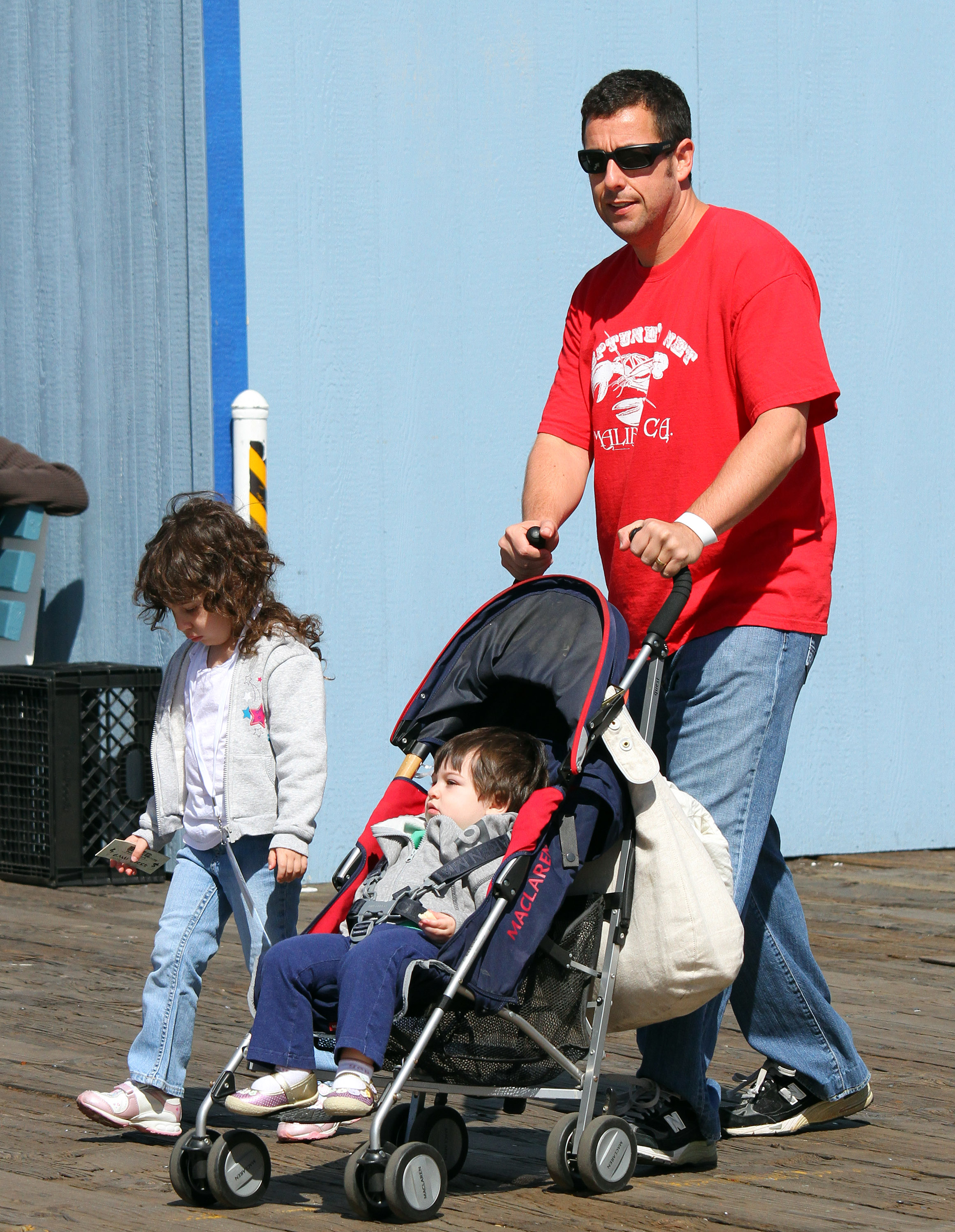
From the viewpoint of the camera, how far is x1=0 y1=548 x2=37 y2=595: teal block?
29.8 ft

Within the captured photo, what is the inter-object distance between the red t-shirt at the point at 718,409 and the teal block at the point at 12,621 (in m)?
5.20

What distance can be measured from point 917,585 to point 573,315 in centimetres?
545

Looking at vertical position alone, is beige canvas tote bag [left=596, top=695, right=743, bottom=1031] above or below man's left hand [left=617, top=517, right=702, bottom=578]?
below

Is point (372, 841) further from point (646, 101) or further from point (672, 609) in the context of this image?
point (646, 101)

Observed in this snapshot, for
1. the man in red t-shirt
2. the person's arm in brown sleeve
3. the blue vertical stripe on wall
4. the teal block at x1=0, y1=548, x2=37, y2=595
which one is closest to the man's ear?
the man in red t-shirt

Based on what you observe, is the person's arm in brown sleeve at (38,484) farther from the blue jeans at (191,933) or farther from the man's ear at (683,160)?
the man's ear at (683,160)

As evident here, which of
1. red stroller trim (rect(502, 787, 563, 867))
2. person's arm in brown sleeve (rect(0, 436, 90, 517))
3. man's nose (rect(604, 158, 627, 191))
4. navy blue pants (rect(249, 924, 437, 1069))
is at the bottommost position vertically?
navy blue pants (rect(249, 924, 437, 1069))

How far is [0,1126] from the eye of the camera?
4582 mm

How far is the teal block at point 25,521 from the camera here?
8.91 m

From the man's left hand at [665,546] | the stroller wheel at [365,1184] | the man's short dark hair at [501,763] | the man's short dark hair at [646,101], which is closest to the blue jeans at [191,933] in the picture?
the man's short dark hair at [501,763]

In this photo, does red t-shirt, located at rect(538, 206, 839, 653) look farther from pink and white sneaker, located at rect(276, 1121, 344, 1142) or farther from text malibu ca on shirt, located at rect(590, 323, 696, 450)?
pink and white sneaker, located at rect(276, 1121, 344, 1142)

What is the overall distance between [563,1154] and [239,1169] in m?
0.65

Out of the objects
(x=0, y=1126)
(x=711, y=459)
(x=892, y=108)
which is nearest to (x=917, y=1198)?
(x=711, y=459)

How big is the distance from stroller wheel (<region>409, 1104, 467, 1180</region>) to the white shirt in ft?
3.10
